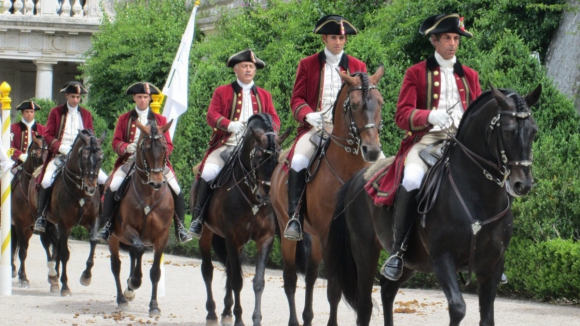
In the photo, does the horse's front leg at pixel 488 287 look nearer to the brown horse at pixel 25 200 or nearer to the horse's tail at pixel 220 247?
the horse's tail at pixel 220 247

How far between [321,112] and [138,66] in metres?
18.6

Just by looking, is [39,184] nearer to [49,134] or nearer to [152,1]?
[49,134]

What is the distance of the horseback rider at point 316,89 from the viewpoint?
9.41 metres

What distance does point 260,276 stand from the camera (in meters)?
10.2

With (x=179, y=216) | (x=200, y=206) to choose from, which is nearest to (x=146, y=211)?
(x=179, y=216)

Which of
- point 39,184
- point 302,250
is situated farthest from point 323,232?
point 39,184

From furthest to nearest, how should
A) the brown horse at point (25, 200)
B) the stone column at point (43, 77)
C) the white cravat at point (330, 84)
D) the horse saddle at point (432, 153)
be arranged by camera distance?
the stone column at point (43, 77) < the brown horse at point (25, 200) < the white cravat at point (330, 84) < the horse saddle at point (432, 153)

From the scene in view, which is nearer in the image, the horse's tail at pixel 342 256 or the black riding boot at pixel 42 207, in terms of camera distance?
the horse's tail at pixel 342 256

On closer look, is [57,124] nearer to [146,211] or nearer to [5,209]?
[5,209]

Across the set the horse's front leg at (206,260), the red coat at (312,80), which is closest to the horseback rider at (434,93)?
the red coat at (312,80)

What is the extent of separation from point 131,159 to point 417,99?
19.6ft

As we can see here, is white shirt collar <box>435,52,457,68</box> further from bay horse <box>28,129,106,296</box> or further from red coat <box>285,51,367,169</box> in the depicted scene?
bay horse <box>28,129,106,296</box>

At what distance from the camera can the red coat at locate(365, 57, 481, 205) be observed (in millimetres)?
7613

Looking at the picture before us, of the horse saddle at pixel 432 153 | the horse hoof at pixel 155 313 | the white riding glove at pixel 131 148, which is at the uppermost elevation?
the white riding glove at pixel 131 148
